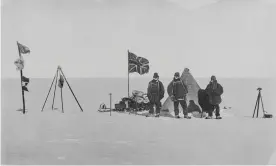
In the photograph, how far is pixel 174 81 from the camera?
11.2ft

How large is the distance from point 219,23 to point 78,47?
1290 millimetres

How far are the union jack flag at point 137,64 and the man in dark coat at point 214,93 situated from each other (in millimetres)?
591

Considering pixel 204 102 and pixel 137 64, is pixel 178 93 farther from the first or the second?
pixel 137 64

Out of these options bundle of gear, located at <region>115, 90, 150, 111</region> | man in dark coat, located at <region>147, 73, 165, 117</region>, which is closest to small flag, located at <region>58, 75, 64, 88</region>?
bundle of gear, located at <region>115, 90, 150, 111</region>

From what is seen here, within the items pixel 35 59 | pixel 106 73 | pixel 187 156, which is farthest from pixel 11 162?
pixel 187 156

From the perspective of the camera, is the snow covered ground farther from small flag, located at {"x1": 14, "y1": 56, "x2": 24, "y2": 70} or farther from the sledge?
small flag, located at {"x1": 14, "y1": 56, "x2": 24, "y2": 70}

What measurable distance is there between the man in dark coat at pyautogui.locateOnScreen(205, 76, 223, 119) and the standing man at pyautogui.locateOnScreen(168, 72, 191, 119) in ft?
0.68

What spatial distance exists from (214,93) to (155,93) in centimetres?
53

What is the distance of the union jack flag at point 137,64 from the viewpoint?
11.0 ft

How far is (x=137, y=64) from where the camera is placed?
11.0 ft

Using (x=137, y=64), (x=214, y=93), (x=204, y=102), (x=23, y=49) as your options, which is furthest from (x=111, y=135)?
(x=23, y=49)

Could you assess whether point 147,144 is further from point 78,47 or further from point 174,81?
point 78,47

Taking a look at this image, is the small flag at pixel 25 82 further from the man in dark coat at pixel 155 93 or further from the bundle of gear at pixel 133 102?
the man in dark coat at pixel 155 93

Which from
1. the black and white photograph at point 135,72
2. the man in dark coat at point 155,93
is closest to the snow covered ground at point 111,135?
the black and white photograph at point 135,72
